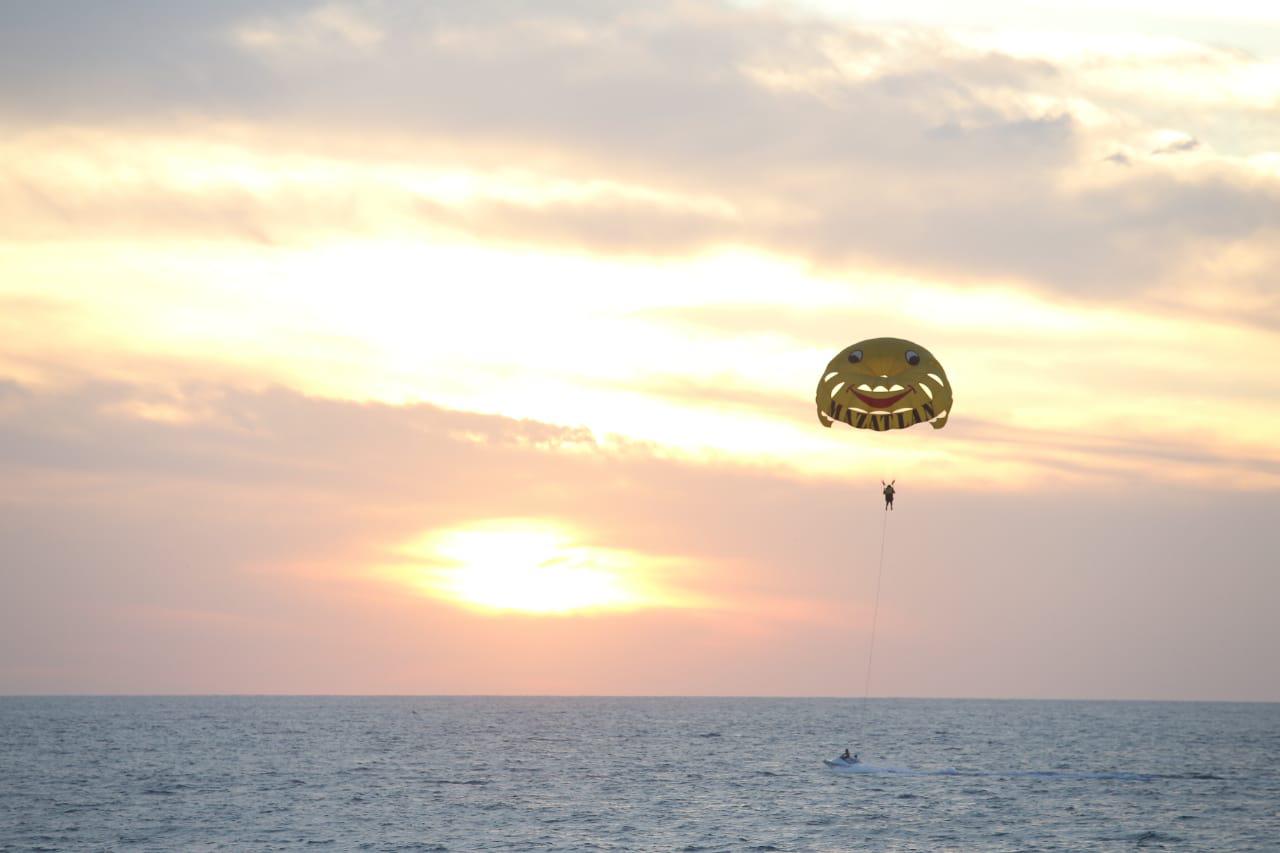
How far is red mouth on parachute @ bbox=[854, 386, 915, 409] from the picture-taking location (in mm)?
60688

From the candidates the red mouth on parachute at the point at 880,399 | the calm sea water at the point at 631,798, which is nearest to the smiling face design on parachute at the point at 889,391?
the red mouth on parachute at the point at 880,399

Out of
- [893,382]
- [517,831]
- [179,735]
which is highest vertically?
[893,382]

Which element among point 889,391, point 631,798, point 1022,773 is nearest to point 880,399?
point 889,391

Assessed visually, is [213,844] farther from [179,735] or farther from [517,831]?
[179,735]

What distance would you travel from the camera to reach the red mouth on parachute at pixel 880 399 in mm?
60688

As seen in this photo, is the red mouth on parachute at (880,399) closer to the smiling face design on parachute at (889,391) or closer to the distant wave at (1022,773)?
the smiling face design on parachute at (889,391)

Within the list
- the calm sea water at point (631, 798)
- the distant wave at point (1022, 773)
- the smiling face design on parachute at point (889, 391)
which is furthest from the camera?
the distant wave at point (1022, 773)

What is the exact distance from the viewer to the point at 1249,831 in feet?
253

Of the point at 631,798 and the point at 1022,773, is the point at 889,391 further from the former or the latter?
the point at 1022,773

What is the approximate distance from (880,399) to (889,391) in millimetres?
575

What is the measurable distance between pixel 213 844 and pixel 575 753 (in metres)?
81.9

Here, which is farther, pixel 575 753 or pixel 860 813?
pixel 575 753

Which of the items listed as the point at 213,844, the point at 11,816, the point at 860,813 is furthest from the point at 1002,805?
the point at 11,816

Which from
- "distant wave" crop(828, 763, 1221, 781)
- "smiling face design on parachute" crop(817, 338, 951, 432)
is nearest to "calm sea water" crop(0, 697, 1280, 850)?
"distant wave" crop(828, 763, 1221, 781)
